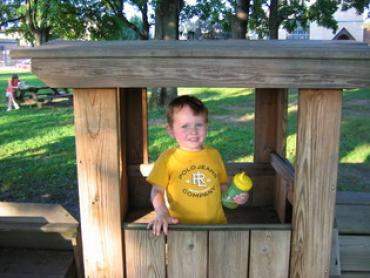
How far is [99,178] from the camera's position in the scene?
192 centimetres

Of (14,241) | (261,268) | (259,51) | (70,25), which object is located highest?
(70,25)

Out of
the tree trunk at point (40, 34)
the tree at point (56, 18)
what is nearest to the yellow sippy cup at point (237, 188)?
the tree at point (56, 18)

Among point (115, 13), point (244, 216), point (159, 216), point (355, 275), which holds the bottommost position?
point (355, 275)

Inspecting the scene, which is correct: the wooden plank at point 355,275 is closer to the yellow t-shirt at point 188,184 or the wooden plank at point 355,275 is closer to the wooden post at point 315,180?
the wooden post at point 315,180

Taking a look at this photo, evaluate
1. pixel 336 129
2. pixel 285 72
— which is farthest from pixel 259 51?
pixel 336 129

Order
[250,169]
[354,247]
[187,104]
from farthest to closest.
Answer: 1. [250,169]
2. [354,247]
3. [187,104]

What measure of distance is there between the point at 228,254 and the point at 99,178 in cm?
65

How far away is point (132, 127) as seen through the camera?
3201 millimetres

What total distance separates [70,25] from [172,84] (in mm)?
14594

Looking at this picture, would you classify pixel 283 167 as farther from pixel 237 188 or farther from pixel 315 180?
pixel 315 180

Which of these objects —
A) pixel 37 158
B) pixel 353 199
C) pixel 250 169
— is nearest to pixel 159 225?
pixel 250 169

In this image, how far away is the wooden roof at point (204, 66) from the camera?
1684 mm

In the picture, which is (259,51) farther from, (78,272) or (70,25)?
(70,25)

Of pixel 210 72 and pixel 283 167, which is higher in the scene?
pixel 210 72
